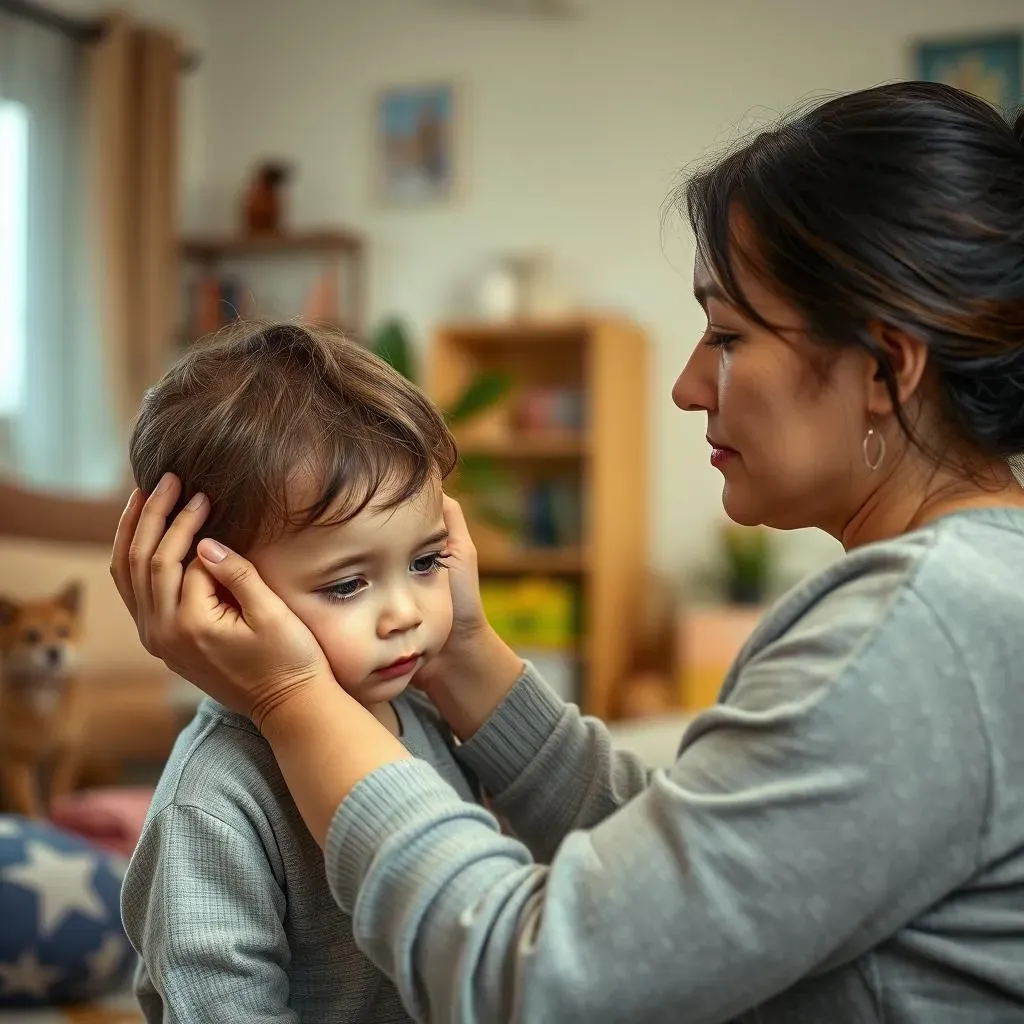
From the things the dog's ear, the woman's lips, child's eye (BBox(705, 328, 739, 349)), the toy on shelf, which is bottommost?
the dog's ear

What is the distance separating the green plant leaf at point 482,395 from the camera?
14.9 ft

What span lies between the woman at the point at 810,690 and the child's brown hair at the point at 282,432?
5 centimetres

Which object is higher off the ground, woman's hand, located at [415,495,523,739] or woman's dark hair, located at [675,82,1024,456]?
woman's dark hair, located at [675,82,1024,456]

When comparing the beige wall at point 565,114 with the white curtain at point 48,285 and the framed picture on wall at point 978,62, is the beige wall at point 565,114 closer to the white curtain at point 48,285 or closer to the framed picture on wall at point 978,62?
the framed picture on wall at point 978,62

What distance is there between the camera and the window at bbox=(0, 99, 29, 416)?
4594 millimetres

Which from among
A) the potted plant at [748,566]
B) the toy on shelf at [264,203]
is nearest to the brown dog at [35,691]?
the potted plant at [748,566]

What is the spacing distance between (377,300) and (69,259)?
1230 mm

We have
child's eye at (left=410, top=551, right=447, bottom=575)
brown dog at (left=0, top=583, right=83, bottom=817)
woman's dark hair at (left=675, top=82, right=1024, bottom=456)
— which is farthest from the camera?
brown dog at (left=0, top=583, right=83, bottom=817)

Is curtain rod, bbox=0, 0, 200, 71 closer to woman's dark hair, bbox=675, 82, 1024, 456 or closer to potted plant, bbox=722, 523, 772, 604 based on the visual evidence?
potted plant, bbox=722, 523, 772, 604

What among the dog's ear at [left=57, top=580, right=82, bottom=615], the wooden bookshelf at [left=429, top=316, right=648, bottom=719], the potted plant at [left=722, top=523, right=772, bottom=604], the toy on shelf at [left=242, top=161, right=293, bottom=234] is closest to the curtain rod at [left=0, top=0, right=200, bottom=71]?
the toy on shelf at [left=242, top=161, right=293, bottom=234]

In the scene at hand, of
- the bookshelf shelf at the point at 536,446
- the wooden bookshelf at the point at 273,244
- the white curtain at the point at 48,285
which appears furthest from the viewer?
the wooden bookshelf at the point at 273,244

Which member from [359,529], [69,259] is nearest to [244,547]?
[359,529]

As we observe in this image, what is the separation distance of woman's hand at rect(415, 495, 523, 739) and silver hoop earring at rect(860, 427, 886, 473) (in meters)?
0.38

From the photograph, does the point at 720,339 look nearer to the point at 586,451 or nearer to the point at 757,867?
the point at 757,867
